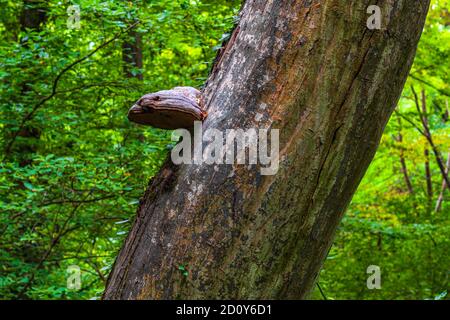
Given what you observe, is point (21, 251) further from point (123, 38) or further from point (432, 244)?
point (432, 244)

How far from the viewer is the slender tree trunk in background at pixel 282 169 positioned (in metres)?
1.57

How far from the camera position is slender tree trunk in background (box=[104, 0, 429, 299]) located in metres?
1.57

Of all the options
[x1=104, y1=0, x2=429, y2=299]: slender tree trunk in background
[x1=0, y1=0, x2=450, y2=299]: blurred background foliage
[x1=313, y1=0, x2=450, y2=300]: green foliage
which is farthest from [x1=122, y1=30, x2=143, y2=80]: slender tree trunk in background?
[x1=104, y1=0, x2=429, y2=299]: slender tree trunk in background

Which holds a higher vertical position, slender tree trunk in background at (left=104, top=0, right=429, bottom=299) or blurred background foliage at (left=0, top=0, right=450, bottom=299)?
slender tree trunk in background at (left=104, top=0, right=429, bottom=299)

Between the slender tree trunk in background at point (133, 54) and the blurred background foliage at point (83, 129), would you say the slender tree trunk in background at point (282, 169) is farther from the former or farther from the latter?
the slender tree trunk in background at point (133, 54)

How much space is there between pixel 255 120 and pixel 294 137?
0.13 metres

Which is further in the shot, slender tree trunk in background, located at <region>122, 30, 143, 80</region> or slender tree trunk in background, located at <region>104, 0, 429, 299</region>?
slender tree trunk in background, located at <region>122, 30, 143, 80</region>

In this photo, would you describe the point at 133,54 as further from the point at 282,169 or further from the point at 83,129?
the point at 282,169

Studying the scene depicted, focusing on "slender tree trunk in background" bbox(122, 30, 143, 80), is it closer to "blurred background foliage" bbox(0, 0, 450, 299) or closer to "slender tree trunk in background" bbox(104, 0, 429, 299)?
"blurred background foliage" bbox(0, 0, 450, 299)

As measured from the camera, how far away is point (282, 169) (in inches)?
62.2

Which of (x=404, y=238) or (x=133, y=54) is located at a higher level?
(x=133, y=54)

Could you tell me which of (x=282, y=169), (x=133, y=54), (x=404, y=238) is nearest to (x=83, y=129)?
(x=133, y=54)

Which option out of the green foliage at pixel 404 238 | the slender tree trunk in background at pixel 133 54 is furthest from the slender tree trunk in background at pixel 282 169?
the green foliage at pixel 404 238
